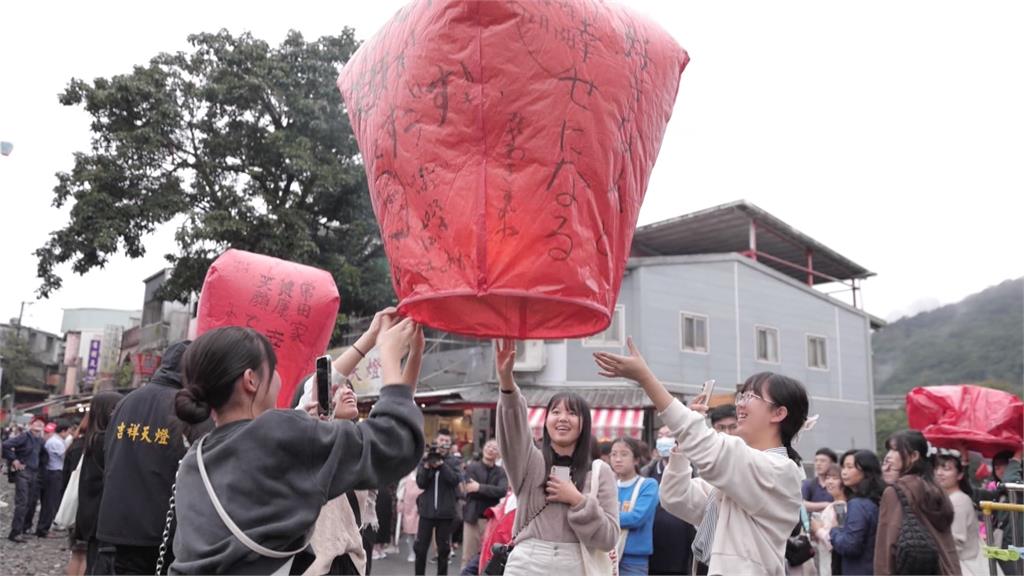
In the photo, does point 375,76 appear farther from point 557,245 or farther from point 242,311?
point 242,311

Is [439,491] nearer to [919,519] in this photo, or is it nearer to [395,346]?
[919,519]

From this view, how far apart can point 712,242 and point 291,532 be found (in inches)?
974

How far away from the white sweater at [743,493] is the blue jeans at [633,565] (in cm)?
262

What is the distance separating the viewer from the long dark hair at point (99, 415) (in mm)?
4949

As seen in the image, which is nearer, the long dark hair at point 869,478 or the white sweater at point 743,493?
the white sweater at point 743,493

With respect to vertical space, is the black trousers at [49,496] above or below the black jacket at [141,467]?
below

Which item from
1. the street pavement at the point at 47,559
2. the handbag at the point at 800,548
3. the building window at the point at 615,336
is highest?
the building window at the point at 615,336

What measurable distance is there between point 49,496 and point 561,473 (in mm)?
11764

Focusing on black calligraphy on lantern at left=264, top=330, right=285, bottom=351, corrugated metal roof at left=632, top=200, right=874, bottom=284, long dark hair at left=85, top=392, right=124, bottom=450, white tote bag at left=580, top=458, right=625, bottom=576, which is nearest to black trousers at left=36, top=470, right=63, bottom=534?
long dark hair at left=85, top=392, right=124, bottom=450

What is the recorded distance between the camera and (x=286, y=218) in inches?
690

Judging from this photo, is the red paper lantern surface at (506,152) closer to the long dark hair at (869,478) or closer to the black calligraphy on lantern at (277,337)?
the black calligraphy on lantern at (277,337)

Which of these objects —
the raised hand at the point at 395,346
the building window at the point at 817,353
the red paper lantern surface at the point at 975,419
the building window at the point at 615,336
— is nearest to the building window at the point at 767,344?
the building window at the point at 817,353

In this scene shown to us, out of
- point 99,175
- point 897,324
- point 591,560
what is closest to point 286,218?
point 99,175

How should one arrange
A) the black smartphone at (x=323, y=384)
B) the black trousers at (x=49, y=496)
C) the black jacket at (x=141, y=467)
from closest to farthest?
the black smartphone at (x=323, y=384) < the black jacket at (x=141, y=467) < the black trousers at (x=49, y=496)
